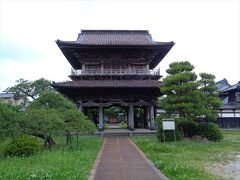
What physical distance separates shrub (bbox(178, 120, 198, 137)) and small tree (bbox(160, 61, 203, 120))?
0.57 m

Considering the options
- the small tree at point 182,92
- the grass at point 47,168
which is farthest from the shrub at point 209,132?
the grass at point 47,168

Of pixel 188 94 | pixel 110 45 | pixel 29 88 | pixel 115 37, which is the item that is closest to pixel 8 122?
pixel 188 94

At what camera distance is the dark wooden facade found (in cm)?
2720

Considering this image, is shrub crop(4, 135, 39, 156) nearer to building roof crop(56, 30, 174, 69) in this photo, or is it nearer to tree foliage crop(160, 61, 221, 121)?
tree foliage crop(160, 61, 221, 121)

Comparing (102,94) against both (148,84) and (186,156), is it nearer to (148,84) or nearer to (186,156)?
(148,84)

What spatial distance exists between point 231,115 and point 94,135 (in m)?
21.0

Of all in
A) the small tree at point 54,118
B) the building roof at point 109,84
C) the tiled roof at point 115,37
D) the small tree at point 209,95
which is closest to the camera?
the small tree at point 54,118

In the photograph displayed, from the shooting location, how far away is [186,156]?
558 inches

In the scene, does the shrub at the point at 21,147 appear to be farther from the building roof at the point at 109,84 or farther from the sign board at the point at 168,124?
the building roof at the point at 109,84

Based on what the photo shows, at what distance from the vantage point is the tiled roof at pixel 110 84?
26212mm

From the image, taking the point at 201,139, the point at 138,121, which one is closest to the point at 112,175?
the point at 201,139

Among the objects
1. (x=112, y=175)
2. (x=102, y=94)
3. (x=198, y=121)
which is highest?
(x=102, y=94)

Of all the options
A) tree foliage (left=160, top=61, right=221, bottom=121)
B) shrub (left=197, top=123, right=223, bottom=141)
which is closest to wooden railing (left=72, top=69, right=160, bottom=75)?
tree foliage (left=160, top=61, right=221, bottom=121)

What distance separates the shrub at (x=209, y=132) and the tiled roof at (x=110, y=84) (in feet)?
19.6
